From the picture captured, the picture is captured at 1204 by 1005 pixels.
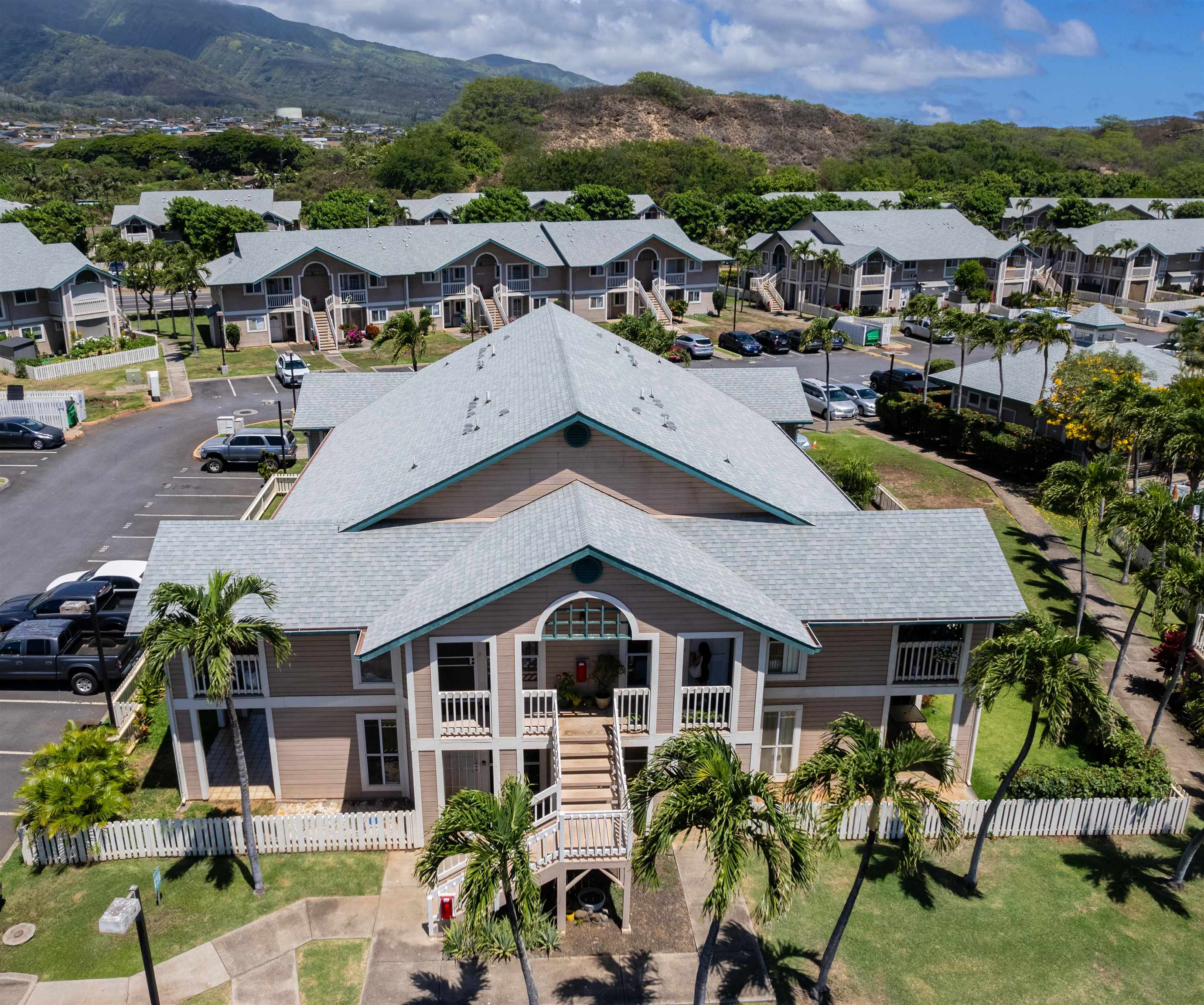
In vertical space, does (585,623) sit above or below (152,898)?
above

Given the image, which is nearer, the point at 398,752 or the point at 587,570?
the point at 587,570

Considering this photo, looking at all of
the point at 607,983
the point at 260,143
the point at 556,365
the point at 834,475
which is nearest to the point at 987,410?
the point at 834,475

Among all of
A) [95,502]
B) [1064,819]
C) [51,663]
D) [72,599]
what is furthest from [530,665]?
[95,502]

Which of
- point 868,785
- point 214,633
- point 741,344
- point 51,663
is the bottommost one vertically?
point 51,663

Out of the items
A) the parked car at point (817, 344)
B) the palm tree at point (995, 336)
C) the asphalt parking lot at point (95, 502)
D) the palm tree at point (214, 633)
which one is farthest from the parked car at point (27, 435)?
the palm tree at point (995, 336)

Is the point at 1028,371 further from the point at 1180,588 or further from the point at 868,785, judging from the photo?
the point at 868,785

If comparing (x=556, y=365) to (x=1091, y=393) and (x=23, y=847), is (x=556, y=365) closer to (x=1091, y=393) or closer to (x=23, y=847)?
(x=23, y=847)

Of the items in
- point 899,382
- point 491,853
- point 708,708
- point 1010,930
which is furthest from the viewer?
point 899,382

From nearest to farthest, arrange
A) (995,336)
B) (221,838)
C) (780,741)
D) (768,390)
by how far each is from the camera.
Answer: (221,838)
(780,741)
(768,390)
(995,336)
